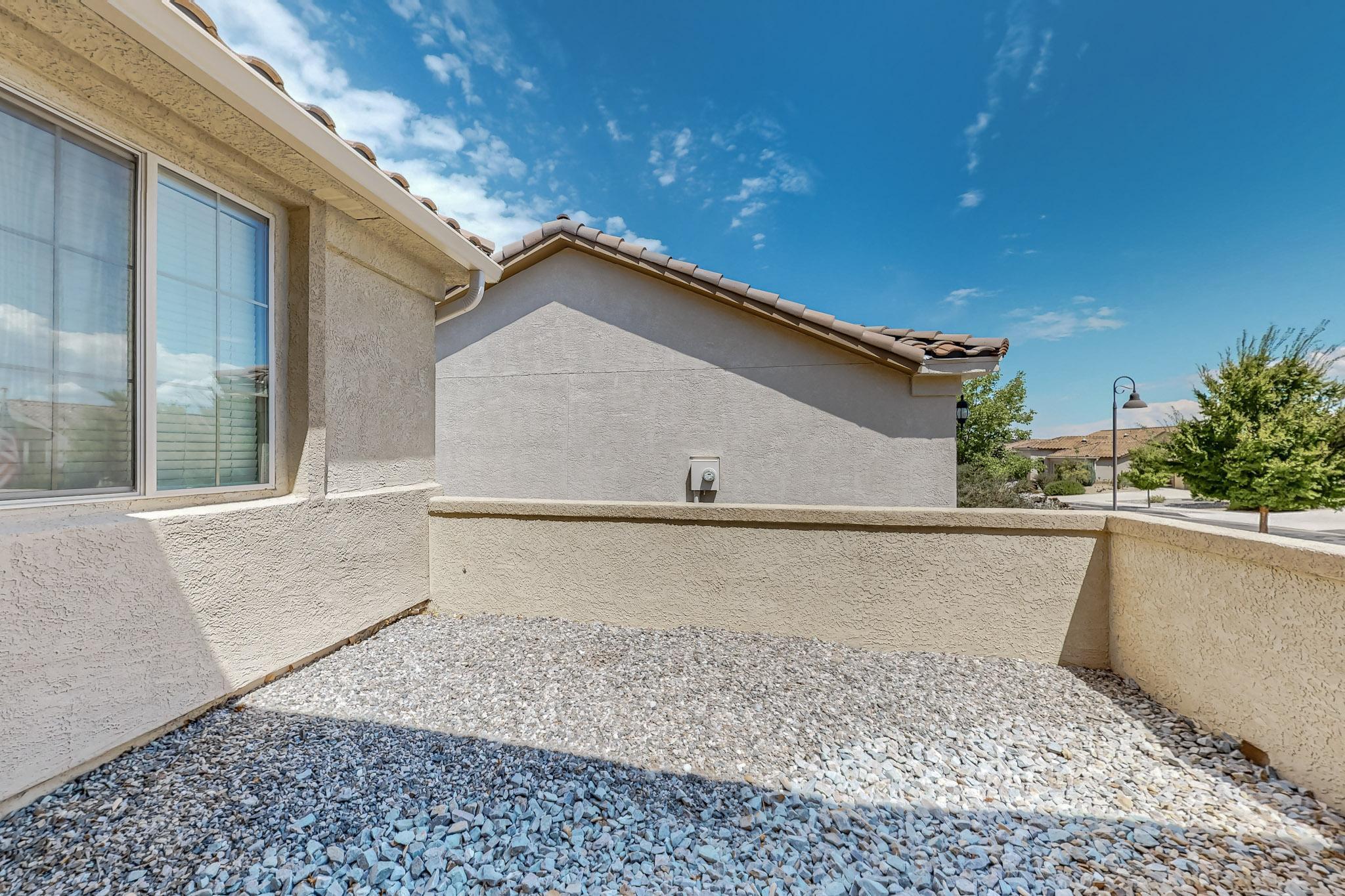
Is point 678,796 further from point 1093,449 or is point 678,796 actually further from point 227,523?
point 1093,449

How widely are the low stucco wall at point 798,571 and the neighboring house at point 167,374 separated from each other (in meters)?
1.38

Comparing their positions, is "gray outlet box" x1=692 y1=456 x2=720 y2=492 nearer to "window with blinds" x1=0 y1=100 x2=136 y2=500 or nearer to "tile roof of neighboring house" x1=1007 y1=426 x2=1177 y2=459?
"window with blinds" x1=0 y1=100 x2=136 y2=500

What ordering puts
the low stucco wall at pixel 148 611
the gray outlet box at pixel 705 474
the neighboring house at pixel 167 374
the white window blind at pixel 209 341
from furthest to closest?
the gray outlet box at pixel 705 474, the white window blind at pixel 209 341, the neighboring house at pixel 167 374, the low stucco wall at pixel 148 611

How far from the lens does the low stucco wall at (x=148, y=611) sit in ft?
8.36

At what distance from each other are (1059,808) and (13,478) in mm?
6506

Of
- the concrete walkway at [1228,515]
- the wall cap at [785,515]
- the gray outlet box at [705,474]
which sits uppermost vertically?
the gray outlet box at [705,474]

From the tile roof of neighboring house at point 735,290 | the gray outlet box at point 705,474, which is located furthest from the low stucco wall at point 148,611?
the tile roof of neighboring house at point 735,290

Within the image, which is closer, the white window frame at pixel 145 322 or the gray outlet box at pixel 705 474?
the white window frame at pixel 145 322

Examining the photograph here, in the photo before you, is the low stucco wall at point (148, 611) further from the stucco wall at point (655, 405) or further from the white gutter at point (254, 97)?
the stucco wall at point (655, 405)

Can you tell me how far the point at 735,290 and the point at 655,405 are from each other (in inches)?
92.7

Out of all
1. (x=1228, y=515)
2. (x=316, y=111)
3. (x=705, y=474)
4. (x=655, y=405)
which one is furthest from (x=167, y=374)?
(x=1228, y=515)

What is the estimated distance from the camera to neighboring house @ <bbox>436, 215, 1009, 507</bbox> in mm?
7410

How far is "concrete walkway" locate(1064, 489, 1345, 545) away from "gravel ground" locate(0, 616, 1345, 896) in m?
15.1

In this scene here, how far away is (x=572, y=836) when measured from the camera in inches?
99.3
